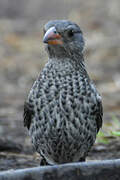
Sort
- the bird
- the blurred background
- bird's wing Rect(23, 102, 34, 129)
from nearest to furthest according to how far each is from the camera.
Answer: the bird, bird's wing Rect(23, 102, 34, 129), the blurred background

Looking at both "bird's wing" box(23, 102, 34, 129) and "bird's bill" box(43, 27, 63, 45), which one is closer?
"bird's bill" box(43, 27, 63, 45)

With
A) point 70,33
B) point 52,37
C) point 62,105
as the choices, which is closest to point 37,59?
point 70,33

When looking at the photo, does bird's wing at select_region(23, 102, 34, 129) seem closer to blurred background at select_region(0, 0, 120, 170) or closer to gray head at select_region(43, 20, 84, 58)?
gray head at select_region(43, 20, 84, 58)

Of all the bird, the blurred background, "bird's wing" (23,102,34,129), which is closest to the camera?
the bird

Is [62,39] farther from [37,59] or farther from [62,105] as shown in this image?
[37,59]

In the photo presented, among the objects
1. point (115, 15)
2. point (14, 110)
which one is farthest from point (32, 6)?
point (14, 110)

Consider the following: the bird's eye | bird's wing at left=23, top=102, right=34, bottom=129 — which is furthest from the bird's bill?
bird's wing at left=23, top=102, right=34, bottom=129

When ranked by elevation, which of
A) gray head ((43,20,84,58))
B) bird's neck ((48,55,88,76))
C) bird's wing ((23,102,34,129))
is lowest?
bird's wing ((23,102,34,129))

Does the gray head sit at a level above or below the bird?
above

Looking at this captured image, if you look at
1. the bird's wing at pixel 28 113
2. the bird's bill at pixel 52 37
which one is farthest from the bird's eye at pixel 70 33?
the bird's wing at pixel 28 113
